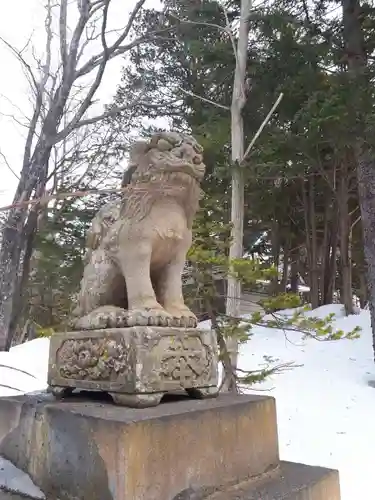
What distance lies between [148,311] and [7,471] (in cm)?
87

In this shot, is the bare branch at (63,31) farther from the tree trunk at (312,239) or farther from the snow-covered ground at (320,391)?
the tree trunk at (312,239)

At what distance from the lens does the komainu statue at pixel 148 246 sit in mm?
1888

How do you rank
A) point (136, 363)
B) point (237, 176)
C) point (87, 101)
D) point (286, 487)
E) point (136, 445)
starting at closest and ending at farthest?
1. point (136, 445)
2. point (136, 363)
3. point (286, 487)
4. point (237, 176)
5. point (87, 101)

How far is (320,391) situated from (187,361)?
3.62 meters

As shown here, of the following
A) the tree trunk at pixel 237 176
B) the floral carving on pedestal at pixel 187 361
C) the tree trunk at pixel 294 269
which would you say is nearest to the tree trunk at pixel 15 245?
the tree trunk at pixel 237 176

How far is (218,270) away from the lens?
3896mm

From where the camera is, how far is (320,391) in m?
4.97

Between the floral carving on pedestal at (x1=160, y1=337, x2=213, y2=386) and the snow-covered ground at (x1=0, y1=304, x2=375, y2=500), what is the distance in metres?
0.84

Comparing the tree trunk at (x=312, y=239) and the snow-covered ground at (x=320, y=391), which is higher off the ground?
the tree trunk at (x=312, y=239)

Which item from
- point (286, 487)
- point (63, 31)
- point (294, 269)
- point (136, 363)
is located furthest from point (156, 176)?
point (294, 269)

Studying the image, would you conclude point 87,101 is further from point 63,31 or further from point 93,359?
point 93,359

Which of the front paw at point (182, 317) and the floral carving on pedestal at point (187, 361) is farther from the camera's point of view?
the front paw at point (182, 317)

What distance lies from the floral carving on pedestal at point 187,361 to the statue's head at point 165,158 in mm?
696

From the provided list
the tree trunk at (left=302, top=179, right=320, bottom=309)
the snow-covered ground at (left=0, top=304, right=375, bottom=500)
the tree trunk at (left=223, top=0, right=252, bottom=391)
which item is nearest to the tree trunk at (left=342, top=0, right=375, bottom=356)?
the snow-covered ground at (left=0, top=304, right=375, bottom=500)
